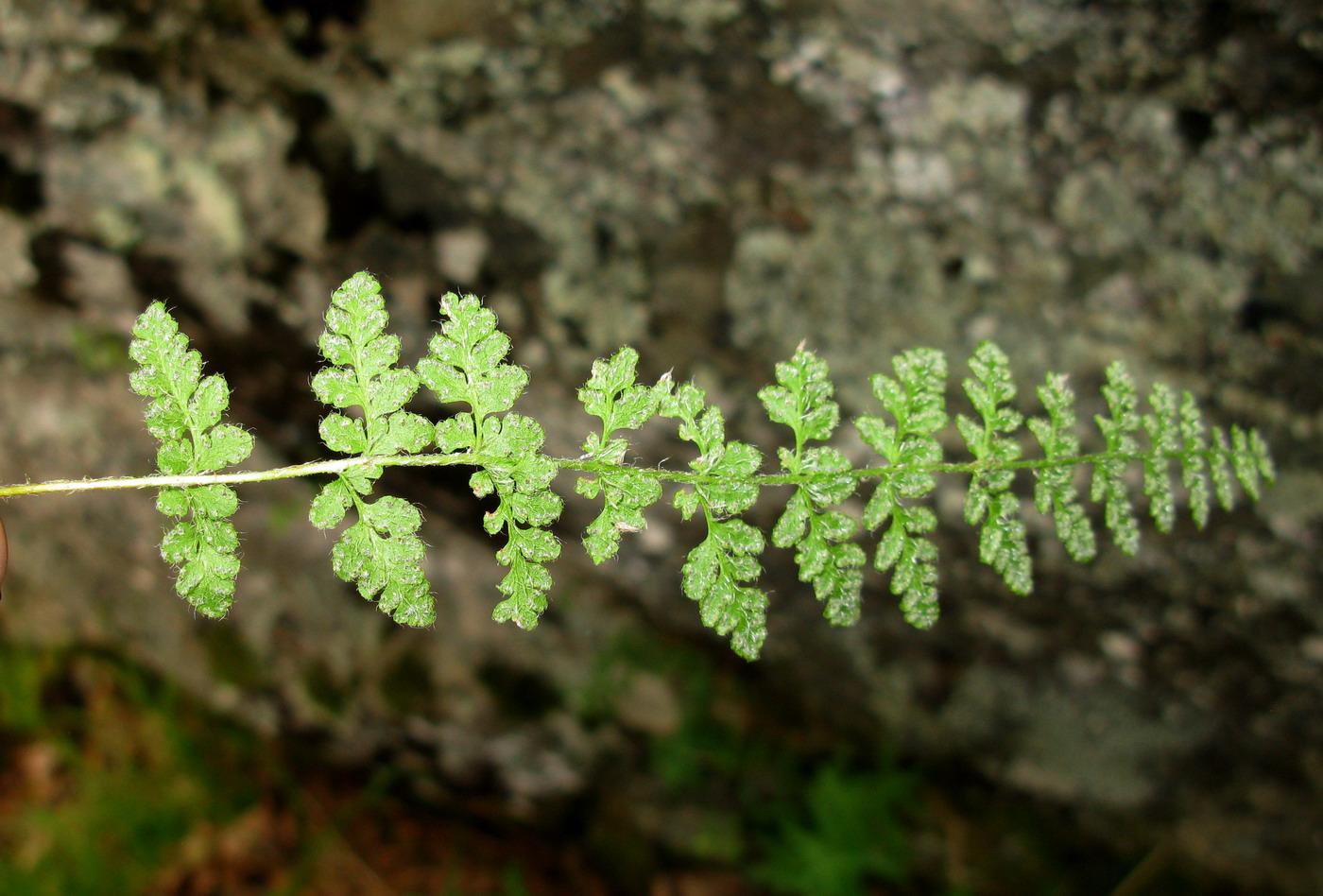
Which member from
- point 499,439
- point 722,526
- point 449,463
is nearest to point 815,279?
point 722,526

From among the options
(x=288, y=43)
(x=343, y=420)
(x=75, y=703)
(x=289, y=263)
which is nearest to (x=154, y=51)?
(x=288, y=43)


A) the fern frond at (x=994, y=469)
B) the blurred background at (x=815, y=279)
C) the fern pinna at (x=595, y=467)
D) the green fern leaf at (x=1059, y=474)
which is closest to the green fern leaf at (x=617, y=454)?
the fern pinna at (x=595, y=467)

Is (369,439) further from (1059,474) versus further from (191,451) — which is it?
(1059,474)

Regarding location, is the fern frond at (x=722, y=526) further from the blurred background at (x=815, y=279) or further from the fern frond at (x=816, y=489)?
the blurred background at (x=815, y=279)

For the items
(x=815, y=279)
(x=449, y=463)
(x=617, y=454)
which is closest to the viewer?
(x=449, y=463)

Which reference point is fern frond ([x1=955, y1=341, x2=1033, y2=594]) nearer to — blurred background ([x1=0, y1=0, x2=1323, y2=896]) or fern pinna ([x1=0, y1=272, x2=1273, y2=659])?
fern pinna ([x1=0, y1=272, x2=1273, y2=659])
